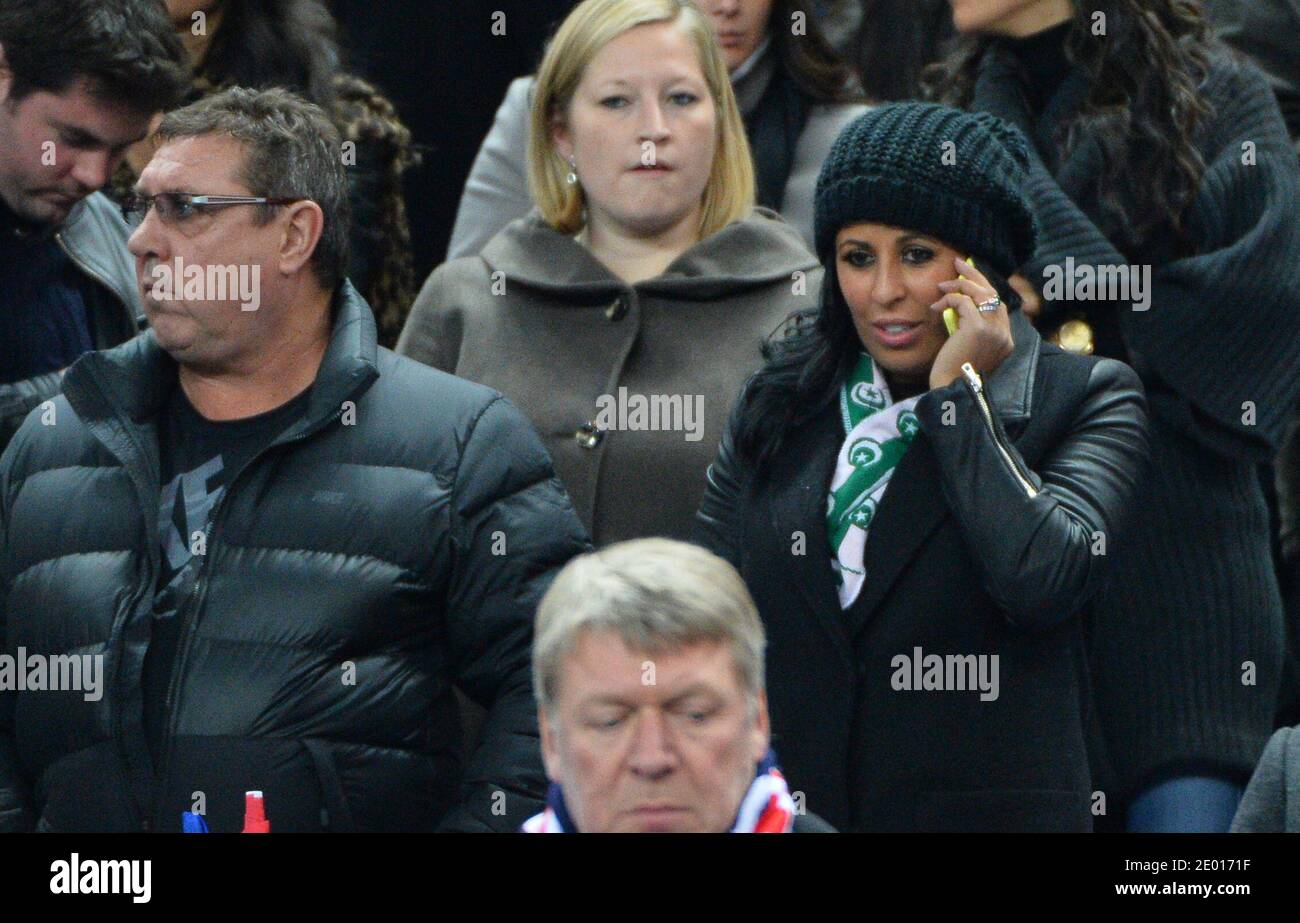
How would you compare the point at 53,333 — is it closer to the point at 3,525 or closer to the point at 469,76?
the point at 3,525

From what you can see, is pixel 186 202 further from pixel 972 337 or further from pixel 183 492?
pixel 972 337

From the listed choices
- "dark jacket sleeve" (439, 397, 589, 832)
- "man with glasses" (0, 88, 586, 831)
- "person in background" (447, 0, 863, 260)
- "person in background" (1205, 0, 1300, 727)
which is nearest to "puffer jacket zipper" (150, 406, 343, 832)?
"man with glasses" (0, 88, 586, 831)

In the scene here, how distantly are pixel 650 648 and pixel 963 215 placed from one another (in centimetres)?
132

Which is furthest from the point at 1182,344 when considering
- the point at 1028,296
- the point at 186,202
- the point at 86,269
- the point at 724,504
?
the point at 86,269

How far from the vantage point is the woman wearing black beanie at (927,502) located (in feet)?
14.8

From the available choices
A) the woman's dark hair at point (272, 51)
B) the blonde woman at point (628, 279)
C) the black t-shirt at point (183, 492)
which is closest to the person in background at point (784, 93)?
the blonde woman at point (628, 279)

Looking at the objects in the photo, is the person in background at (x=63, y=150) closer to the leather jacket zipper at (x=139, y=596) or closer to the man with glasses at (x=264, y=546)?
the man with glasses at (x=264, y=546)

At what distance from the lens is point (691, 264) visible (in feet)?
18.1

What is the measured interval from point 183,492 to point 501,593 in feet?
2.03

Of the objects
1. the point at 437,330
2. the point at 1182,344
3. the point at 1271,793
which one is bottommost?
the point at 1271,793

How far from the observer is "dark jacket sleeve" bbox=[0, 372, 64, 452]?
17.4 feet

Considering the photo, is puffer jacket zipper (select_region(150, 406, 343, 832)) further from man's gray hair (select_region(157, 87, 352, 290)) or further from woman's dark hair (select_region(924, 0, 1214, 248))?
woman's dark hair (select_region(924, 0, 1214, 248))

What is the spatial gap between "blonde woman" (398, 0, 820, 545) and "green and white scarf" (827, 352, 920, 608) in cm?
62
